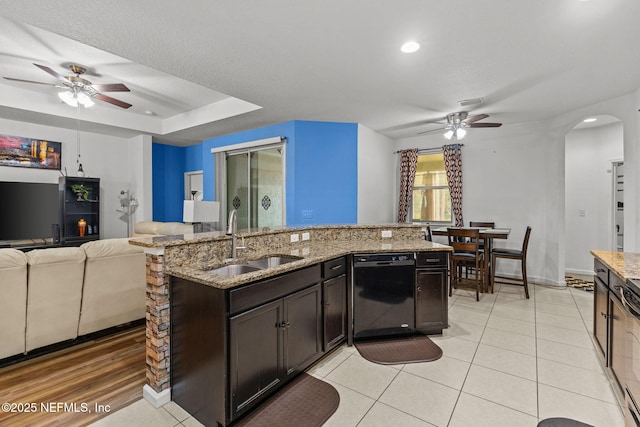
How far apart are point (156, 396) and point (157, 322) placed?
1.66 feet

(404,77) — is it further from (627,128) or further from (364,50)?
(627,128)

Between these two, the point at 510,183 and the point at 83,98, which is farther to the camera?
the point at 510,183

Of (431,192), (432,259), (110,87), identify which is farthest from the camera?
(431,192)

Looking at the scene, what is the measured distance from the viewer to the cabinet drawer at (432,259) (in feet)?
9.84

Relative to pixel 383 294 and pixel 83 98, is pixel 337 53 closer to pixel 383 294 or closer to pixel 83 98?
pixel 383 294

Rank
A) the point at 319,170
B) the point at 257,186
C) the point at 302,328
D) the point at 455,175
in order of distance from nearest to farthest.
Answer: the point at 302,328
the point at 319,170
the point at 257,186
the point at 455,175

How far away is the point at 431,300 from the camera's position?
3.03 m

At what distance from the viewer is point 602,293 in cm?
237

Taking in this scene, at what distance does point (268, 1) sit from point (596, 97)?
4253 mm

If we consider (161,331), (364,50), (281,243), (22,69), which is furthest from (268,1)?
(22,69)

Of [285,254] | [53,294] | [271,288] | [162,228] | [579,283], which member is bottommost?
[579,283]

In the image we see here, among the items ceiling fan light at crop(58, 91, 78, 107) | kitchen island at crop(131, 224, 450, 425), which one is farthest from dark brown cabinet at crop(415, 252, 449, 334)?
ceiling fan light at crop(58, 91, 78, 107)

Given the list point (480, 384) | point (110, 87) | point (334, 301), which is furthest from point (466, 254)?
point (110, 87)

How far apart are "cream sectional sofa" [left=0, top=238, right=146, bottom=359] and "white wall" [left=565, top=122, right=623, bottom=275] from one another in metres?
7.09
